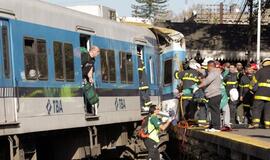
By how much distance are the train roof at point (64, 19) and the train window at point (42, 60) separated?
424mm

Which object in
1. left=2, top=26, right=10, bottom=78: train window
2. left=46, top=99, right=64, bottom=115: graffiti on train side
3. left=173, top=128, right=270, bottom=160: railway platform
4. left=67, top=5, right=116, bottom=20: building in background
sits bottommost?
left=173, top=128, right=270, bottom=160: railway platform

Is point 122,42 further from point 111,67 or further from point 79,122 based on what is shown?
point 79,122

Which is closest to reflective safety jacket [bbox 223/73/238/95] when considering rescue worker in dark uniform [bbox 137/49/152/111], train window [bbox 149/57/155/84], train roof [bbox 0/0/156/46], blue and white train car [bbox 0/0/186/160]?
rescue worker in dark uniform [bbox 137/49/152/111]

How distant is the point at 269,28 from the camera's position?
3803 centimetres

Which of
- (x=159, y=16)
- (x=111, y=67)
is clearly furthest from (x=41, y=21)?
(x=159, y=16)

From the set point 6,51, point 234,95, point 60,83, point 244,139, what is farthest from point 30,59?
point 234,95

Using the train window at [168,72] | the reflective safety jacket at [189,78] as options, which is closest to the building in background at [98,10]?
the reflective safety jacket at [189,78]

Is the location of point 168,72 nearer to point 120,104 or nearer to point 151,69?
point 151,69

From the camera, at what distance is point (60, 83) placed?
1180 centimetres

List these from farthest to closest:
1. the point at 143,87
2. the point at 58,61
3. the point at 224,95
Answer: the point at 143,87, the point at 224,95, the point at 58,61

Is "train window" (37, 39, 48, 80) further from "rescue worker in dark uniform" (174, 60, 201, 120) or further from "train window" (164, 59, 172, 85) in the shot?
"train window" (164, 59, 172, 85)

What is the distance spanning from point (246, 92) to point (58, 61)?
6263 mm

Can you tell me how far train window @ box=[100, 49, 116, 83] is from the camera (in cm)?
1415

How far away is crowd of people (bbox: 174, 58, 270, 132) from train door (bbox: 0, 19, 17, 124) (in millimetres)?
4578
